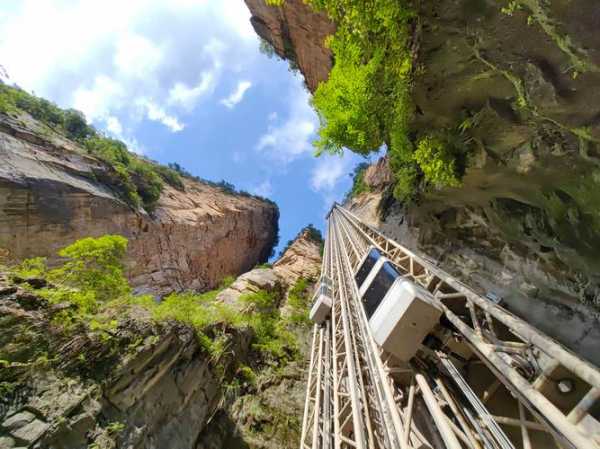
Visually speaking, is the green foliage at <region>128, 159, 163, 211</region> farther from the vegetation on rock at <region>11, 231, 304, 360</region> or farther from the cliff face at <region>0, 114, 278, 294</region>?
the vegetation on rock at <region>11, 231, 304, 360</region>

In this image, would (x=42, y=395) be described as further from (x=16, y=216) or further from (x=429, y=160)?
(x=16, y=216)

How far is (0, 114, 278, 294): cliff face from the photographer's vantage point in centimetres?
1109

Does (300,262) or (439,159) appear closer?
(439,159)

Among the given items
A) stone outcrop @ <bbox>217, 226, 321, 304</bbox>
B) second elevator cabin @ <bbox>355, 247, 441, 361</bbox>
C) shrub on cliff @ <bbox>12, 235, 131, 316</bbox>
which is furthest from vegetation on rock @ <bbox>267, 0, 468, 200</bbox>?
stone outcrop @ <bbox>217, 226, 321, 304</bbox>

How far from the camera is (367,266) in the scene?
18.1ft

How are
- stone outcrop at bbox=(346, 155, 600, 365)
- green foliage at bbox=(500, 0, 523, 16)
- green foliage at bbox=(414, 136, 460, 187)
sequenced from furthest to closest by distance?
1. green foliage at bbox=(414, 136, 460, 187)
2. stone outcrop at bbox=(346, 155, 600, 365)
3. green foliage at bbox=(500, 0, 523, 16)

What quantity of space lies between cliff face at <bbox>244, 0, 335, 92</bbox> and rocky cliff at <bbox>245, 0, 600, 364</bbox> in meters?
11.0

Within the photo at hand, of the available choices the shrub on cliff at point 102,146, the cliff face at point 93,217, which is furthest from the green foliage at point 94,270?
the shrub on cliff at point 102,146

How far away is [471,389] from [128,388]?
18.7 ft

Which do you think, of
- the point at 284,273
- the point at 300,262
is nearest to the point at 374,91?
the point at 284,273

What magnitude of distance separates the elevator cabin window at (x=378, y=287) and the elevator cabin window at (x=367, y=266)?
2.55 feet

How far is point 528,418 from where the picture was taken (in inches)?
101

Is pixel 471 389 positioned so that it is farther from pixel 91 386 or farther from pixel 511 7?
pixel 91 386

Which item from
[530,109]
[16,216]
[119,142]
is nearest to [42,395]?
[530,109]
